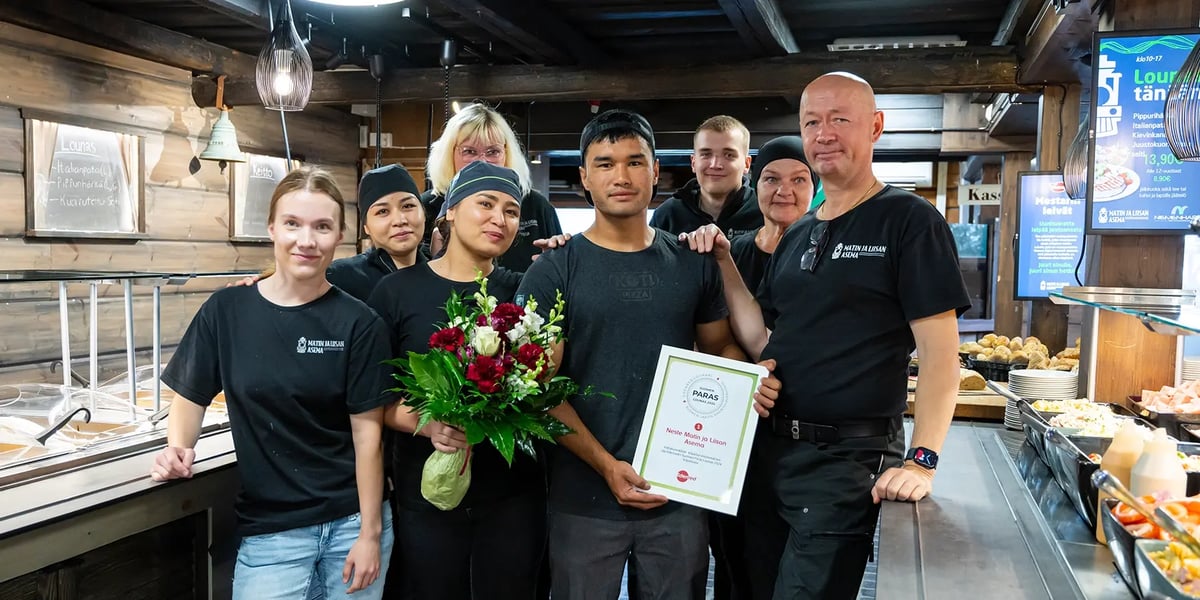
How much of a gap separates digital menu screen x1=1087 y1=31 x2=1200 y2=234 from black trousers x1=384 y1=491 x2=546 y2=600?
302 centimetres

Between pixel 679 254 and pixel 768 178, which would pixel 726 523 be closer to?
pixel 679 254

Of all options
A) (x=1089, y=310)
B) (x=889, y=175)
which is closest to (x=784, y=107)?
(x=889, y=175)

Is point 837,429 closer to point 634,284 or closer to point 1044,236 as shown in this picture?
point 634,284

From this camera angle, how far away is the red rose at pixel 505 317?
204 cm

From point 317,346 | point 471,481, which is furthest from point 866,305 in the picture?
point 317,346

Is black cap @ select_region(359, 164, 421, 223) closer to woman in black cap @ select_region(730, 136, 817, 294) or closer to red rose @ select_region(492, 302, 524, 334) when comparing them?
red rose @ select_region(492, 302, 524, 334)

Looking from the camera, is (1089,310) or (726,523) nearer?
(726,523)

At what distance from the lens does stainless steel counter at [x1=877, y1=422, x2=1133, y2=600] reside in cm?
174

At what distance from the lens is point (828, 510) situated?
223 cm

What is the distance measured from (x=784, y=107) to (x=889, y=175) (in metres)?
3.16

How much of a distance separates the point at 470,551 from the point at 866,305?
125 centimetres

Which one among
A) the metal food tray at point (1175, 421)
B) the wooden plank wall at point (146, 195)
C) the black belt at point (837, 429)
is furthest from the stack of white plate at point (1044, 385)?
the wooden plank wall at point (146, 195)

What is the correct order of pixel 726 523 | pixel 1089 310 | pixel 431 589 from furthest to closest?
pixel 1089 310 → pixel 726 523 → pixel 431 589

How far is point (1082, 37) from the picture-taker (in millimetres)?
5039
